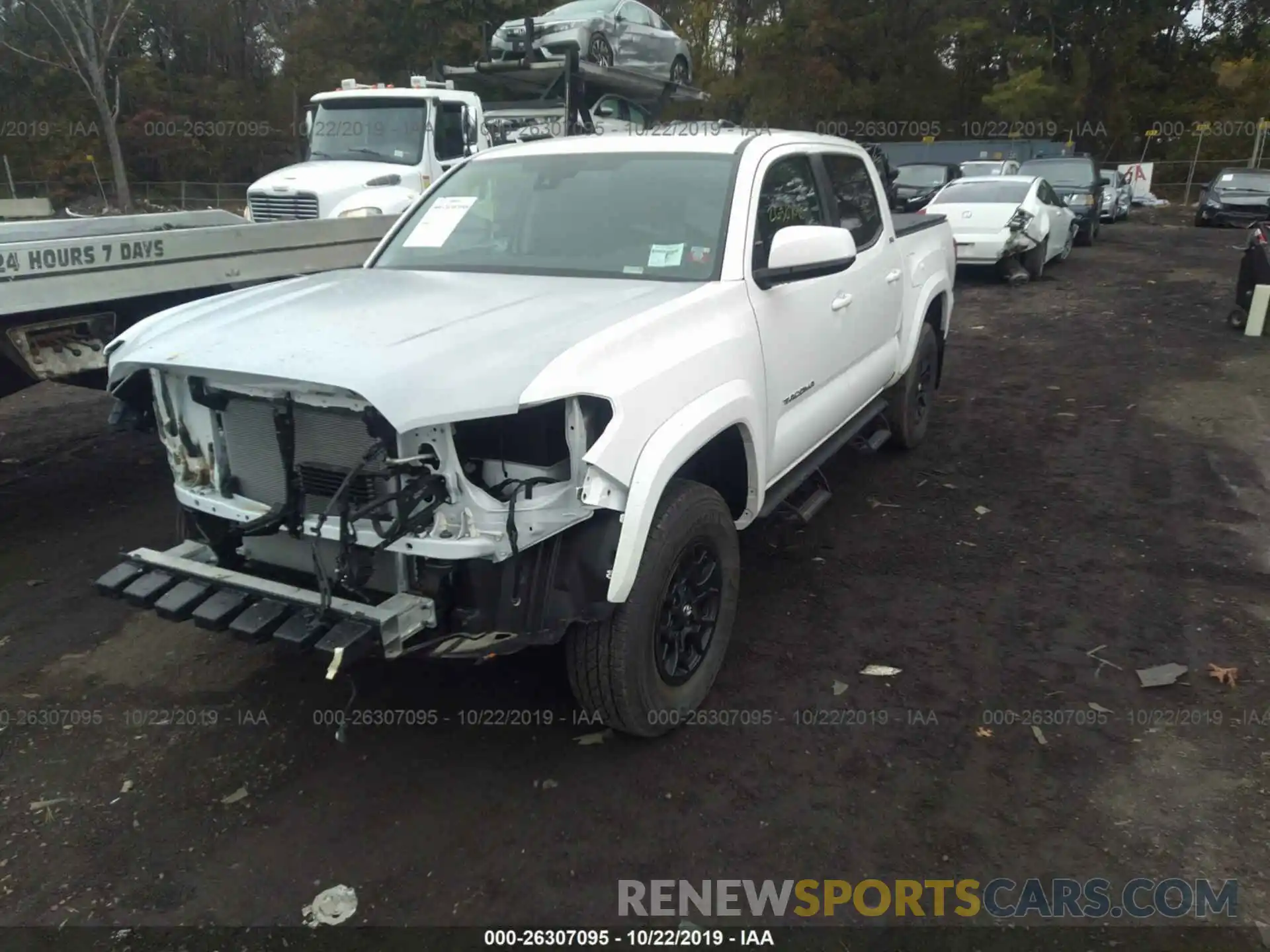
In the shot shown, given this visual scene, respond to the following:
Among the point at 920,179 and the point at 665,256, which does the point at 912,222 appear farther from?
the point at 920,179

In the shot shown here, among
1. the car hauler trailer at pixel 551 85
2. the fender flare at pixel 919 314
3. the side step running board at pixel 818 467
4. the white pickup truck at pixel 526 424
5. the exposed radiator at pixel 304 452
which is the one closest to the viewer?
the white pickup truck at pixel 526 424

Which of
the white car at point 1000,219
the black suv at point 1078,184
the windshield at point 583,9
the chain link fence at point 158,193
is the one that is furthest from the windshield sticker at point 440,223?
the chain link fence at point 158,193

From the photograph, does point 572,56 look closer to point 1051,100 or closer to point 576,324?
point 576,324

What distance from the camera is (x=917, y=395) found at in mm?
6316

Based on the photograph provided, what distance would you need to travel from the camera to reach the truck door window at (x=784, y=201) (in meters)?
3.95

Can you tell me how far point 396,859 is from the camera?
113 inches

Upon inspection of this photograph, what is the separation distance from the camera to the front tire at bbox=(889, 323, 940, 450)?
19.7 ft

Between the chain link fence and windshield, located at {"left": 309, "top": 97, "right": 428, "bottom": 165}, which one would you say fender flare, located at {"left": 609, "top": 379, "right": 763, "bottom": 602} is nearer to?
windshield, located at {"left": 309, "top": 97, "right": 428, "bottom": 165}

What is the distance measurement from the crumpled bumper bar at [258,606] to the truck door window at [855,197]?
10.4 feet

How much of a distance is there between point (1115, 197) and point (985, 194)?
1407cm

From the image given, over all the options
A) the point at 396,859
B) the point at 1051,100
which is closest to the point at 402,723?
the point at 396,859

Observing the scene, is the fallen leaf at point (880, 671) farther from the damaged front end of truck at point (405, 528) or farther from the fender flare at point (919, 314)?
the fender flare at point (919, 314)

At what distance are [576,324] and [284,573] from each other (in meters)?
1.31

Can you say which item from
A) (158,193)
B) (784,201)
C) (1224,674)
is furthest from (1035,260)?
(158,193)
